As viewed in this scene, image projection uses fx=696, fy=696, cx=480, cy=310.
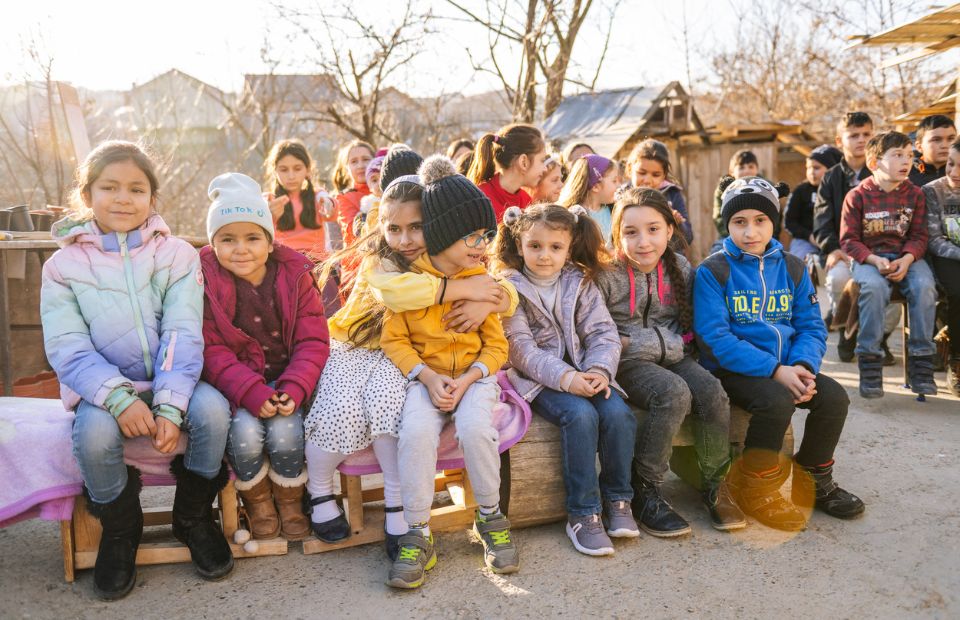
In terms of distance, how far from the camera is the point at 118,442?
2.36m

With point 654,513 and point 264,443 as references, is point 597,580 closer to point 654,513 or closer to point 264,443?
point 654,513

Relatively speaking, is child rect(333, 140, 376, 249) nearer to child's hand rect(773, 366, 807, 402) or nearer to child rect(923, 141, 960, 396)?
child's hand rect(773, 366, 807, 402)

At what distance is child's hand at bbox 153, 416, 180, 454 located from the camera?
7.80ft

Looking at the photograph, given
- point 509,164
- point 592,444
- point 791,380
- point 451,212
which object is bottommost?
point 592,444

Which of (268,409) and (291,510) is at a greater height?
(268,409)

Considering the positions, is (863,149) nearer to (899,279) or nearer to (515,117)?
(899,279)

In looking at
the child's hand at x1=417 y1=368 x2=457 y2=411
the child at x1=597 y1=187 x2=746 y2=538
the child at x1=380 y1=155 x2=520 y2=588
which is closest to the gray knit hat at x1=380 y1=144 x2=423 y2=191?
the child at x1=380 y1=155 x2=520 y2=588

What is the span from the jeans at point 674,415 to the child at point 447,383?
0.63 metres

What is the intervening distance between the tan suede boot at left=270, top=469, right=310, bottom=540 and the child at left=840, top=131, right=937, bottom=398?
3582 mm

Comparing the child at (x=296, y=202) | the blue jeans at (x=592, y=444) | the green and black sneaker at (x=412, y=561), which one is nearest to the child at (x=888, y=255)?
the blue jeans at (x=592, y=444)

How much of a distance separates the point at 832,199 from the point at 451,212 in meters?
4.14

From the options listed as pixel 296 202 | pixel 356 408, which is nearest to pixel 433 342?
pixel 356 408

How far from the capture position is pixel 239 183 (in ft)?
9.00

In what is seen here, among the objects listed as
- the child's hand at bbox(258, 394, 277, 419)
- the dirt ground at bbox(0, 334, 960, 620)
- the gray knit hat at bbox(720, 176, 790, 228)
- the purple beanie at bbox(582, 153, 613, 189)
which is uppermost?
the purple beanie at bbox(582, 153, 613, 189)
